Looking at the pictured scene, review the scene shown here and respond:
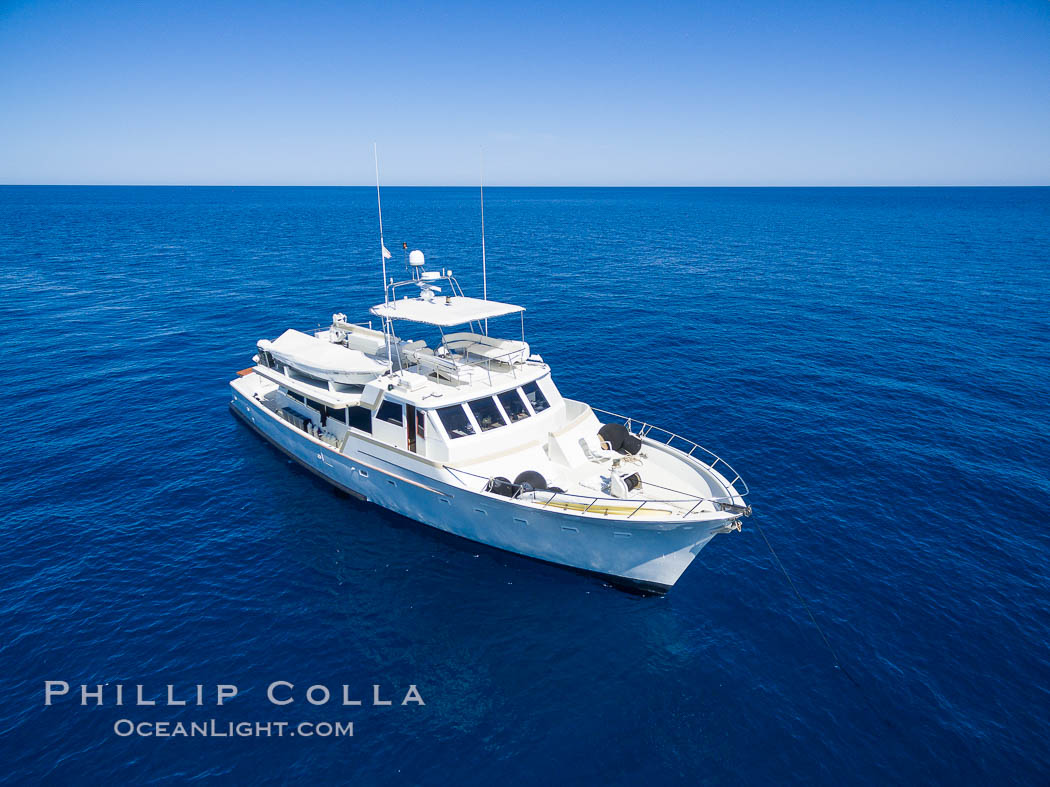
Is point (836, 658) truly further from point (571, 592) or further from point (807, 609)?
point (571, 592)

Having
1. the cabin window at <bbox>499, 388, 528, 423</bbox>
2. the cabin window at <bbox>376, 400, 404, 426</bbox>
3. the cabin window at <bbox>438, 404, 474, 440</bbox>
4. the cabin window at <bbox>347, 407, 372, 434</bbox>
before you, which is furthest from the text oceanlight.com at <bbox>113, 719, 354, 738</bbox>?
the cabin window at <bbox>499, 388, 528, 423</bbox>

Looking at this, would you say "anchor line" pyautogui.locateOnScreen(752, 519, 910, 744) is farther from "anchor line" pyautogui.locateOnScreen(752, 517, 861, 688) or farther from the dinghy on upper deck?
the dinghy on upper deck

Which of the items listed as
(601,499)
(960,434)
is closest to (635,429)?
(601,499)

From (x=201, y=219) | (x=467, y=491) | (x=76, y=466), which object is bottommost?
(x=76, y=466)

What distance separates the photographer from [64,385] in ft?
113

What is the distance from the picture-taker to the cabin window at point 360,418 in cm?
2272

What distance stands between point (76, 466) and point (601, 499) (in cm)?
2550

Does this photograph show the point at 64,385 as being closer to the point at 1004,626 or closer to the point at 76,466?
the point at 76,466

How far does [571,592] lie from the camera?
19234 mm

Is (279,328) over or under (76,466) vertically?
over

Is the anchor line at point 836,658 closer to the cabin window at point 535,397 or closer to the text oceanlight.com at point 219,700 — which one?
the cabin window at point 535,397

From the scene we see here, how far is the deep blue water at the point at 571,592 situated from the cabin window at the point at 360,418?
13.2 ft

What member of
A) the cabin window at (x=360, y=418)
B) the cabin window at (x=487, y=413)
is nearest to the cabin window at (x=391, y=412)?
the cabin window at (x=360, y=418)

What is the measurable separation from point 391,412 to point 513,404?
4894 millimetres
